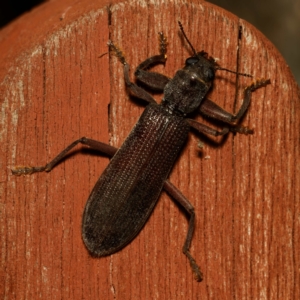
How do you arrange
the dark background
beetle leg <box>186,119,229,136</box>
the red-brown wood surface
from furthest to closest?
the dark background, beetle leg <box>186,119,229,136</box>, the red-brown wood surface

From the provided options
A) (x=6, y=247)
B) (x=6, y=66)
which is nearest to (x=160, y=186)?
(x=6, y=247)

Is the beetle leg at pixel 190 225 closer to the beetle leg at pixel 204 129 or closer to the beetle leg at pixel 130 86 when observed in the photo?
the beetle leg at pixel 204 129

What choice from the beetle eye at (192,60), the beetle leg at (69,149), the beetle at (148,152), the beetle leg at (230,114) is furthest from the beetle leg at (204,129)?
the beetle leg at (69,149)

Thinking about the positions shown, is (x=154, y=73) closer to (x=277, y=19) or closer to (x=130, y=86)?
(x=130, y=86)

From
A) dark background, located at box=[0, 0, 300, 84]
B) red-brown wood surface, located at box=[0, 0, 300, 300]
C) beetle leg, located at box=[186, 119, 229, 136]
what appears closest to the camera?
red-brown wood surface, located at box=[0, 0, 300, 300]

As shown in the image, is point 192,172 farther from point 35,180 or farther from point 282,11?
point 282,11

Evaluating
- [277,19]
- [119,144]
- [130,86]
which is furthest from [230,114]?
[277,19]

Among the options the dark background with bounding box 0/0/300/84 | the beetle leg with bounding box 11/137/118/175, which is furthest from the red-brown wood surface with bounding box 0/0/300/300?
the dark background with bounding box 0/0/300/84

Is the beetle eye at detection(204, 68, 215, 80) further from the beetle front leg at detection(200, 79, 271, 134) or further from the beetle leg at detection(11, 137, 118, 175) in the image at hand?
the beetle leg at detection(11, 137, 118, 175)
